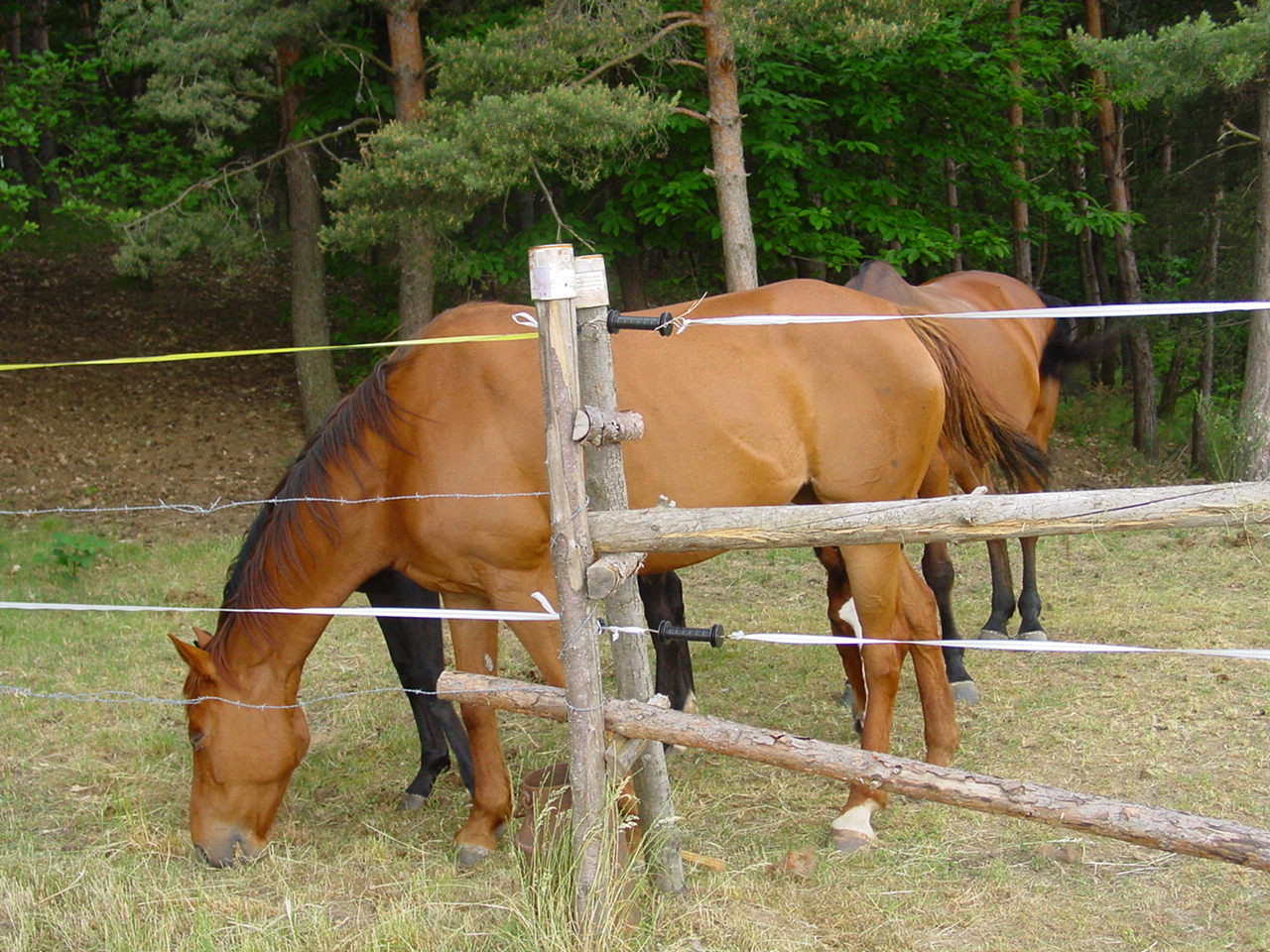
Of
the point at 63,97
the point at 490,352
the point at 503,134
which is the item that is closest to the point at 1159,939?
the point at 490,352

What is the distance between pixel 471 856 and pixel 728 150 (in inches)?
A: 264

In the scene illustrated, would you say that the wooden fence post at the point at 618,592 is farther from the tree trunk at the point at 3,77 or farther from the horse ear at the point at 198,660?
the tree trunk at the point at 3,77

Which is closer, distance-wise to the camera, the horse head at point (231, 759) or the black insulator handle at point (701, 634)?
the black insulator handle at point (701, 634)

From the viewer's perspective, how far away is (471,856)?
3902 millimetres

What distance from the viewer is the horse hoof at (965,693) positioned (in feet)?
17.6

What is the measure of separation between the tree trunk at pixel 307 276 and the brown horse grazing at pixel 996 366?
7739mm

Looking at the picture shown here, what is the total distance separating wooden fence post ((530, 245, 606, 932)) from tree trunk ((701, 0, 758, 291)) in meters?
6.39

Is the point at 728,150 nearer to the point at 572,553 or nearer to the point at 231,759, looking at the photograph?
the point at 231,759

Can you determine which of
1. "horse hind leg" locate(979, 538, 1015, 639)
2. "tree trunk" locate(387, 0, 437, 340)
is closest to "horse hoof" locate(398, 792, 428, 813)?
"horse hind leg" locate(979, 538, 1015, 639)

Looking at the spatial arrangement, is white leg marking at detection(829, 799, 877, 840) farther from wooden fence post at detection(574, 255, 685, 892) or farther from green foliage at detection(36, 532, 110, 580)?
green foliage at detection(36, 532, 110, 580)

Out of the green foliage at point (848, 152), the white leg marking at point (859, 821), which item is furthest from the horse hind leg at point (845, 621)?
the green foliage at point (848, 152)

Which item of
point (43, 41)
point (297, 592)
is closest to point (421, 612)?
point (297, 592)

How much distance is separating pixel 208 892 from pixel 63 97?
10767 millimetres

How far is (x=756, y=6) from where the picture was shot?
8523mm
